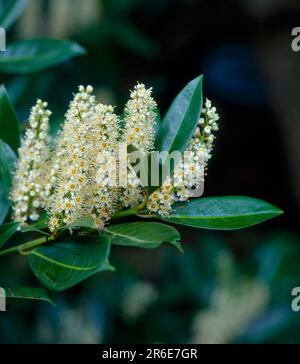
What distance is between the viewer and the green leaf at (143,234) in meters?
0.86

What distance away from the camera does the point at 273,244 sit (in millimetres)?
2576

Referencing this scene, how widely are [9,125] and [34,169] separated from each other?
0.19m

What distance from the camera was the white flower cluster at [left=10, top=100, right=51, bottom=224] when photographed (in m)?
0.94

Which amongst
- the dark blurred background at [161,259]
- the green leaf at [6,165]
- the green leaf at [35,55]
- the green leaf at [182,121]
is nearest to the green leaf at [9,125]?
the green leaf at [6,165]

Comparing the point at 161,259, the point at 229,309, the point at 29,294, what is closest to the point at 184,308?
the point at 229,309

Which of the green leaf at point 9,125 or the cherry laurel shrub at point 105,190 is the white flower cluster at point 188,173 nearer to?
the cherry laurel shrub at point 105,190

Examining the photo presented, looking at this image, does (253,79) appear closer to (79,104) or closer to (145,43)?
(145,43)

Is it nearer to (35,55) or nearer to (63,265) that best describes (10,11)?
Result: (35,55)

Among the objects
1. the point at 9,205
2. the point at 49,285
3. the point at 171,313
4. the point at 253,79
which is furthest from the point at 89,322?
the point at 253,79

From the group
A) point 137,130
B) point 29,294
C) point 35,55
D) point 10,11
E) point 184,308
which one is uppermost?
point 10,11

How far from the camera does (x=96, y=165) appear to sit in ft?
2.89

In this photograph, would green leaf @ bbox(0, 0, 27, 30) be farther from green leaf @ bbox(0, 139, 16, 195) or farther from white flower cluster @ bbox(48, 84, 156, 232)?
white flower cluster @ bbox(48, 84, 156, 232)

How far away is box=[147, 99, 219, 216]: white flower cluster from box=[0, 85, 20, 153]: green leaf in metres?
0.29

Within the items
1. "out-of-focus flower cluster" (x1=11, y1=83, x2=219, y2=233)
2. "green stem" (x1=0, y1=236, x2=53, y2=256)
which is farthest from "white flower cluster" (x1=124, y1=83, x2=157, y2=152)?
"green stem" (x1=0, y1=236, x2=53, y2=256)
